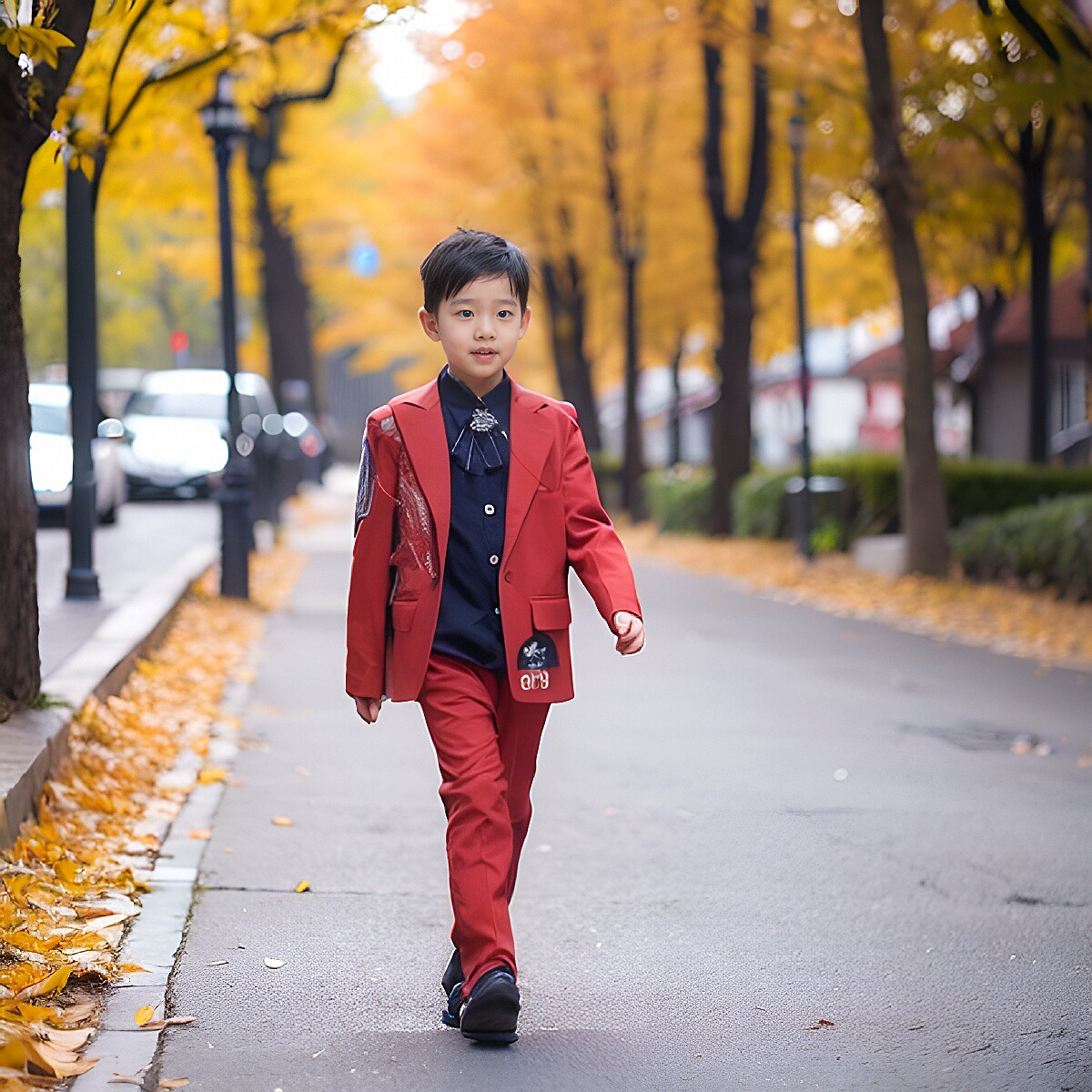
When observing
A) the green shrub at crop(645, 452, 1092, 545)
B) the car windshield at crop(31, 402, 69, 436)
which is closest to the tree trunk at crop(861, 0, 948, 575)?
the green shrub at crop(645, 452, 1092, 545)

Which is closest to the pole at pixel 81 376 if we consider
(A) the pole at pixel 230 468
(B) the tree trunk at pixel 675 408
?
(A) the pole at pixel 230 468

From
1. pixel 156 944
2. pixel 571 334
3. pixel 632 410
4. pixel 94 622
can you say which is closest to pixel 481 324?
pixel 156 944

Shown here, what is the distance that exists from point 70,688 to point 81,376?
12.2 ft

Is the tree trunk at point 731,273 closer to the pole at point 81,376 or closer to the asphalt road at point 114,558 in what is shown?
the asphalt road at point 114,558

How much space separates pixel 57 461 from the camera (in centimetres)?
1852

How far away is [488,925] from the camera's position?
3.83 metres

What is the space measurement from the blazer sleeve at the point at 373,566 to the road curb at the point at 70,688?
4.77ft

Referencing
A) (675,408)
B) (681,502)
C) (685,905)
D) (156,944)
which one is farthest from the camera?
(675,408)

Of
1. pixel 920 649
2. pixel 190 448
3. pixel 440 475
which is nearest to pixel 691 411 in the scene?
pixel 190 448

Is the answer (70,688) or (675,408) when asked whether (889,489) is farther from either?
(675,408)

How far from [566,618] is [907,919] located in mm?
1700

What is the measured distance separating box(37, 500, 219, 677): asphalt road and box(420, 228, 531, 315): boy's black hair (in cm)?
384

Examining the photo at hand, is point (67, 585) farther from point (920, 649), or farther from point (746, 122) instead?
point (746, 122)

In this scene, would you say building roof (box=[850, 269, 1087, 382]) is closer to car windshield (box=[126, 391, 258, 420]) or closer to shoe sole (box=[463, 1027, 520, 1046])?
car windshield (box=[126, 391, 258, 420])
